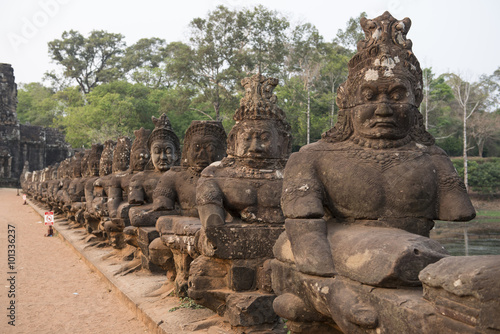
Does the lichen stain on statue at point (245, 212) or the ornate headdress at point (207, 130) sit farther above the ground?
the ornate headdress at point (207, 130)

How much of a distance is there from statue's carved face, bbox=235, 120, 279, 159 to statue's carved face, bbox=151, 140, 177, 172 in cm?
294

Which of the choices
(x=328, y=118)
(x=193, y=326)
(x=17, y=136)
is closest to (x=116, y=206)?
(x=193, y=326)

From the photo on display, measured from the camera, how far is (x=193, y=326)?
4.35 m

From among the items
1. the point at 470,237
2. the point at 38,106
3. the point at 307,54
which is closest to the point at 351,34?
the point at 307,54

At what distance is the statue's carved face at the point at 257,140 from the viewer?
14.6 feet

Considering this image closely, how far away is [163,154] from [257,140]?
3092 mm

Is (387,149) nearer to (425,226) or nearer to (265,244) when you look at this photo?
(425,226)

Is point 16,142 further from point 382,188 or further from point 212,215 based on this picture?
point 382,188

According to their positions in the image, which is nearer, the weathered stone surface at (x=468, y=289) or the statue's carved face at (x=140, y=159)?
the weathered stone surface at (x=468, y=289)

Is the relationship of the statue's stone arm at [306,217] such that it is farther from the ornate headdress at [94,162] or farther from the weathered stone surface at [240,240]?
the ornate headdress at [94,162]

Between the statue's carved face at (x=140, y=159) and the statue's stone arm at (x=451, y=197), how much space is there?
6.32 m

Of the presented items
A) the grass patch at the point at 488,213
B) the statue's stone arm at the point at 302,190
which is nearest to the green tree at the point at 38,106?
the grass patch at the point at 488,213

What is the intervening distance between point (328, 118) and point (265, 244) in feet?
65.1

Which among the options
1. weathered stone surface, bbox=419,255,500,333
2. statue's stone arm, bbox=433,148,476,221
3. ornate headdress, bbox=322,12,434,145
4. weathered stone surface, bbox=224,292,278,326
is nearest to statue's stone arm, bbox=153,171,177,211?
weathered stone surface, bbox=224,292,278,326
